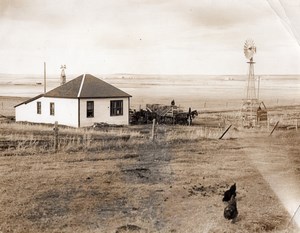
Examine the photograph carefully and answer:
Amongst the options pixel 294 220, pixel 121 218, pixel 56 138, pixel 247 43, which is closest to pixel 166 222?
pixel 121 218

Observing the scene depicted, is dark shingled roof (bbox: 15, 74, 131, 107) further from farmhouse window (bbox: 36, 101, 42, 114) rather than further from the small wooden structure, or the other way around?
the small wooden structure

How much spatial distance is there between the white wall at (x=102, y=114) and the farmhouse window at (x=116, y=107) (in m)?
0.03

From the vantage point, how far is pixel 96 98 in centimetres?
259

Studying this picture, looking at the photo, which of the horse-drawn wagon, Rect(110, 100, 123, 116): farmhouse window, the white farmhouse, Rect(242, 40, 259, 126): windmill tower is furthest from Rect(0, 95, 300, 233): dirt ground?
the horse-drawn wagon

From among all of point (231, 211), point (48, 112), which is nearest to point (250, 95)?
point (231, 211)

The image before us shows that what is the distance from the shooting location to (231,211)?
1.95 metres

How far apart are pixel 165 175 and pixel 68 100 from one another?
74cm

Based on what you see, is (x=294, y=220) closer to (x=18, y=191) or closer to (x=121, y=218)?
(x=121, y=218)

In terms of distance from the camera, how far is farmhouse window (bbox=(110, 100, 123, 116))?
251 centimetres

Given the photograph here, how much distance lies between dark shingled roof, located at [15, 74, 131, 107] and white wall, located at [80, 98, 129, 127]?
0.31 feet

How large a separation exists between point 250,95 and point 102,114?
96 centimetres

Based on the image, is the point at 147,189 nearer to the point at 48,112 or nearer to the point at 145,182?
the point at 145,182

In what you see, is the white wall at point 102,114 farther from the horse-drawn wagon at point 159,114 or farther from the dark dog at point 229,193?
the dark dog at point 229,193

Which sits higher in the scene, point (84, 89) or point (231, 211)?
point (84, 89)
